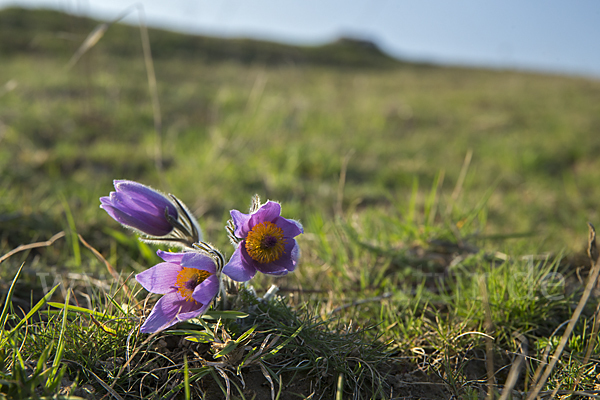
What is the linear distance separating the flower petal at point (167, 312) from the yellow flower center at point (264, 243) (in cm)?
25

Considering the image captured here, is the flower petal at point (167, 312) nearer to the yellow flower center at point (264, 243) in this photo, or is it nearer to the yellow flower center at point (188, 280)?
the yellow flower center at point (188, 280)

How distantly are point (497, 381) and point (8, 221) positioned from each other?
8.43ft

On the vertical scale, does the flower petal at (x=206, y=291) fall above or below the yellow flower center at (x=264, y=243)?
below

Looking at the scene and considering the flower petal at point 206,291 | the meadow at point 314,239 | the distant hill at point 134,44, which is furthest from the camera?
the distant hill at point 134,44

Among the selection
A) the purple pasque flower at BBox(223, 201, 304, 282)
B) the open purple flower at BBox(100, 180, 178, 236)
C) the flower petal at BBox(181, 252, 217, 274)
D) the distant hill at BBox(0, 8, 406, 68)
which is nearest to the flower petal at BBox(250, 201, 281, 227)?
the purple pasque flower at BBox(223, 201, 304, 282)

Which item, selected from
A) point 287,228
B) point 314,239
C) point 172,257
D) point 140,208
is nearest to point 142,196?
point 140,208

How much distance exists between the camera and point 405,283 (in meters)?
2.04

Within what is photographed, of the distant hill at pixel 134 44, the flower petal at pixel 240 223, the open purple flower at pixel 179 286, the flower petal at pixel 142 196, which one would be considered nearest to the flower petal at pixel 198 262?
the open purple flower at pixel 179 286

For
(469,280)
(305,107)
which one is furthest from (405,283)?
(305,107)

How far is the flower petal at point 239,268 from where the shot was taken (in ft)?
3.83

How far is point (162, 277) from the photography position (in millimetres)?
1287

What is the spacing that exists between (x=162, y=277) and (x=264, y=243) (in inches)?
13.9

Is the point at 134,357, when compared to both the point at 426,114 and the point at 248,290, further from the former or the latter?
the point at 426,114

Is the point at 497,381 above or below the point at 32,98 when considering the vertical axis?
below
